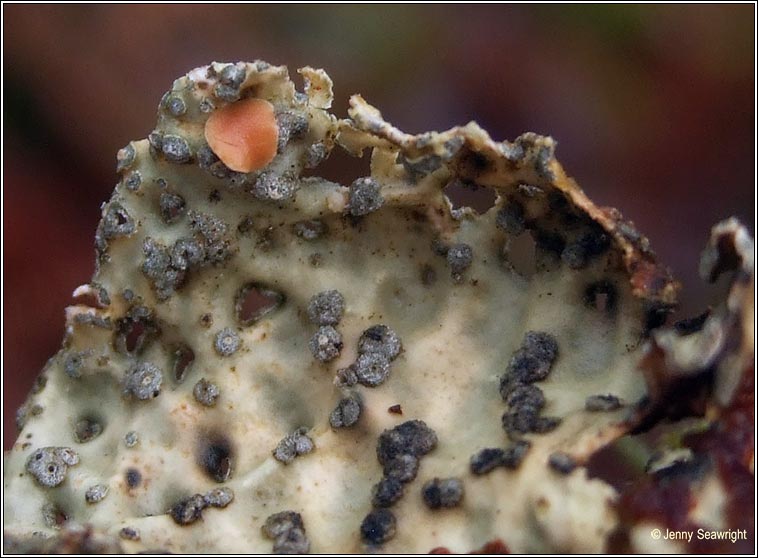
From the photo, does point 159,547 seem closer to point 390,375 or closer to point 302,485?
point 302,485

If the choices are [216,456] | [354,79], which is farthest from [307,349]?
[354,79]

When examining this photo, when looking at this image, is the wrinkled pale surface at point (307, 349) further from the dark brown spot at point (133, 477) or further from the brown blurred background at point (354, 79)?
the brown blurred background at point (354, 79)

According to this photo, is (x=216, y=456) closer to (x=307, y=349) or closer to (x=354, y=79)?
(x=307, y=349)

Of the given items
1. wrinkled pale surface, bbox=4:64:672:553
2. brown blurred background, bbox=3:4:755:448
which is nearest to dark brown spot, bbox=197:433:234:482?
wrinkled pale surface, bbox=4:64:672:553

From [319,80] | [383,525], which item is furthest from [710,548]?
[319,80]

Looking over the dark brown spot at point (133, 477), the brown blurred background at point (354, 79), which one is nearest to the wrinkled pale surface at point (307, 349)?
the dark brown spot at point (133, 477)

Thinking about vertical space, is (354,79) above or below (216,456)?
above
